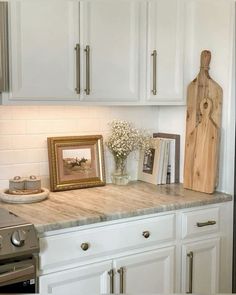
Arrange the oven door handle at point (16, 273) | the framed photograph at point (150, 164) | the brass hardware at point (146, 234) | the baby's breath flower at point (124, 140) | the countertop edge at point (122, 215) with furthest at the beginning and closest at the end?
1. the framed photograph at point (150, 164)
2. the baby's breath flower at point (124, 140)
3. the brass hardware at point (146, 234)
4. the countertop edge at point (122, 215)
5. the oven door handle at point (16, 273)

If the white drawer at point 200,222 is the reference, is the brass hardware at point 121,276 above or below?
below

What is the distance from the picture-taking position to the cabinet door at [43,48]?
2139mm

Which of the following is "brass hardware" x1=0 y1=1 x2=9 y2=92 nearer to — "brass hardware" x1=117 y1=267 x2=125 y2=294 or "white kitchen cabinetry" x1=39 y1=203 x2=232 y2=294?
"white kitchen cabinetry" x1=39 y1=203 x2=232 y2=294

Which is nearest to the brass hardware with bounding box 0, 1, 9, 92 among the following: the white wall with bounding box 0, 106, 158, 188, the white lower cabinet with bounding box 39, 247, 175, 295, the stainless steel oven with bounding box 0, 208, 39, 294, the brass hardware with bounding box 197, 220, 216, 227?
the white wall with bounding box 0, 106, 158, 188

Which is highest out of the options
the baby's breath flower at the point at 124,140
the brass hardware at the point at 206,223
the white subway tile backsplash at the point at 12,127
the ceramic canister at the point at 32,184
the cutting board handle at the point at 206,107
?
the cutting board handle at the point at 206,107

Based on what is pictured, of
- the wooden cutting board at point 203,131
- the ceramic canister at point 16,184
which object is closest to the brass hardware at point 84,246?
the ceramic canister at point 16,184

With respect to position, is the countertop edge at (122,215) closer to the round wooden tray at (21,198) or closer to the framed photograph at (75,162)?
the round wooden tray at (21,198)

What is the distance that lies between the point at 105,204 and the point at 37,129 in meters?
0.64

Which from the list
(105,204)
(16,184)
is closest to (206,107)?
(105,204)

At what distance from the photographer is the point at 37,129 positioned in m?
2.57

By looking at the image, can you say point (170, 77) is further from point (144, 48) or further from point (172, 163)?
point (172, 163)

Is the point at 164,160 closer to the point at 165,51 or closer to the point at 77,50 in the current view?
the point at 165,51

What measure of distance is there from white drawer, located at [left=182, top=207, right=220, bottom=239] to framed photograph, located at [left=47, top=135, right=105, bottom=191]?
63cm

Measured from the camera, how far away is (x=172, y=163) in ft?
9.41
